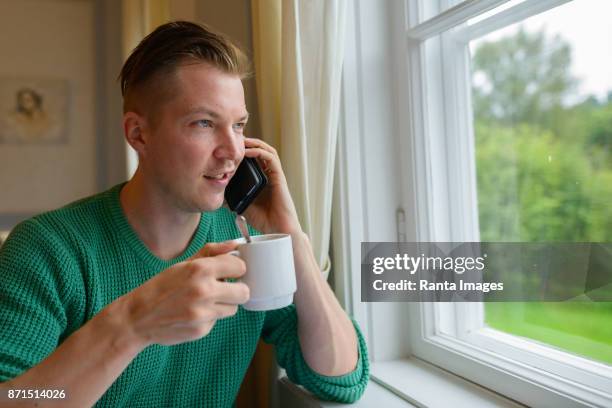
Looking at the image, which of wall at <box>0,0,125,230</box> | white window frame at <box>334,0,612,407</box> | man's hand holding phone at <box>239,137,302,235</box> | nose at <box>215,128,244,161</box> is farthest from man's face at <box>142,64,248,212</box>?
wall at <box>0,0,125,230</box>

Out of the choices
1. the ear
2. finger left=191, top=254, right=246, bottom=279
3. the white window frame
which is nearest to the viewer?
finger left=191, top=254, right=246, bottom=279

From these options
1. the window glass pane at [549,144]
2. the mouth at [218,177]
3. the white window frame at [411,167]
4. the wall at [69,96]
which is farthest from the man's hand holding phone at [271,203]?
the wall at [69,96]

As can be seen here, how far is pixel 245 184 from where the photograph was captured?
1.09 metres

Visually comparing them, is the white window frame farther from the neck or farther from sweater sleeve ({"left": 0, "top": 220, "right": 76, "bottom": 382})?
sweater sleeve ({"left": 0, "top": 220, "right": 76, "bottom": 382})

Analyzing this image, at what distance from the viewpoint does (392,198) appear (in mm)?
1316

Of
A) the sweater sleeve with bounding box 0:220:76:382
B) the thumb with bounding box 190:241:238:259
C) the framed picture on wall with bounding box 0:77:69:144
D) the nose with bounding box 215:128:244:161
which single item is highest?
the framed picture on wall with bounding box 0:77:69:144

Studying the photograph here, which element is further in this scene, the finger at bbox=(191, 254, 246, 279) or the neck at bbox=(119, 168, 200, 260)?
the neck at bbox=(119, 168, 200, 260)

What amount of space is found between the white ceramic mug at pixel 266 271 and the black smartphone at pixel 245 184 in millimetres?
359

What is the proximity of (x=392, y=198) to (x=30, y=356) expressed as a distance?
86 cm

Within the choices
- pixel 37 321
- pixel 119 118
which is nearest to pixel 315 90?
pixel 37 321

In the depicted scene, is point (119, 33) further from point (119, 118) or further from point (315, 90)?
point (315, 90)

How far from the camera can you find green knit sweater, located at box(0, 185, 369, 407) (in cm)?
83

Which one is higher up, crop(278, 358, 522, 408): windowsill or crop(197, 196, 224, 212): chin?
crop(197, 196, 224, 212): chin

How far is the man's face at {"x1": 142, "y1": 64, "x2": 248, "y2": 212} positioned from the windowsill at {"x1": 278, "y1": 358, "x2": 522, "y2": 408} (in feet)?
1.69
